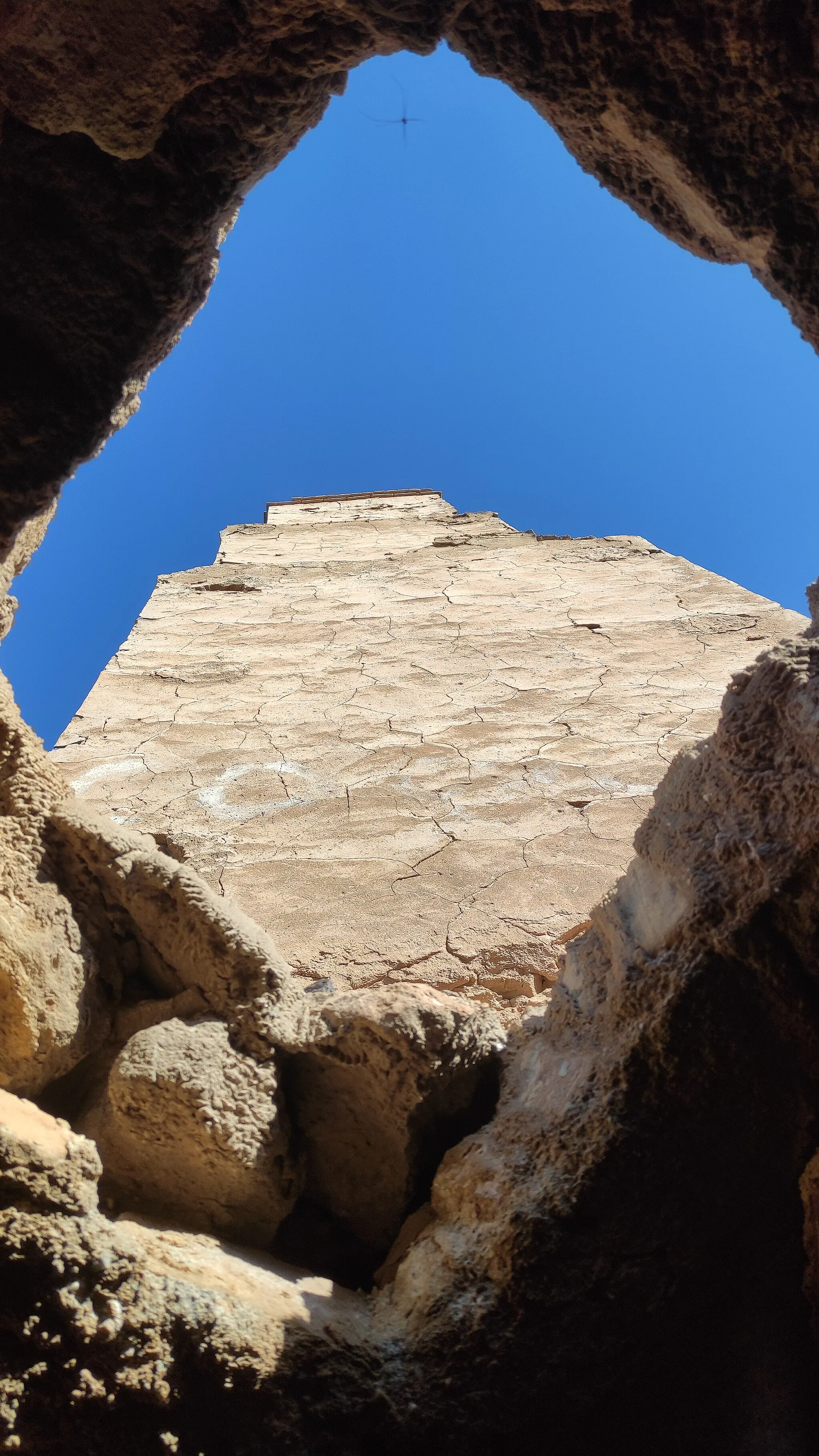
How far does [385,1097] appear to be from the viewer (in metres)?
1.22

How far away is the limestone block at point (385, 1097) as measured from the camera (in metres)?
1.21

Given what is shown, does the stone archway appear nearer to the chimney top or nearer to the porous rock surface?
the porous rock surface

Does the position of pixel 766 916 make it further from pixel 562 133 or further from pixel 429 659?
pixel 429 659

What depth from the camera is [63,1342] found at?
90 cm

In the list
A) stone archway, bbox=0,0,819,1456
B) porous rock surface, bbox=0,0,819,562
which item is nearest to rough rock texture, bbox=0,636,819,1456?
stone archway, bbox=0,0,819,1456

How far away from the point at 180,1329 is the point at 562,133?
153 centimetres

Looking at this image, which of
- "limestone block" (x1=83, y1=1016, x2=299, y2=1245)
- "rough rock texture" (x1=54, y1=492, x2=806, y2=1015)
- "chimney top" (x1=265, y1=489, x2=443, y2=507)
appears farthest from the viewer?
"chimney top" (x1=265, y1=489, x2=443, y2=507)

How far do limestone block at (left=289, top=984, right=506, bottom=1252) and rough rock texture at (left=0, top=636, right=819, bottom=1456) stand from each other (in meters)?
0.09

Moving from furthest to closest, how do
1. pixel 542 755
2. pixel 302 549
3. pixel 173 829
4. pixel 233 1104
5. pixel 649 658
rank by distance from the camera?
pixel 302 549 → pixel 649 658 → pixel 542 755 → pixel 173 829 → pixel 233 1104

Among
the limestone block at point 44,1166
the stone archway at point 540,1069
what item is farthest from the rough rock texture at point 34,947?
the limestone block at point 44,1166

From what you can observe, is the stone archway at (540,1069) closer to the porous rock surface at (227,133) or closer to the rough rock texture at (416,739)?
the porous rock surface at (227,133)

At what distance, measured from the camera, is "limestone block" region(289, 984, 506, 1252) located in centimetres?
121

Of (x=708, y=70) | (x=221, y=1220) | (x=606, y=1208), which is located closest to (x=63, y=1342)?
(x=221, y=1220)

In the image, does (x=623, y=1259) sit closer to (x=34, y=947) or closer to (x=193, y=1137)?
(x=193, y=1137)
